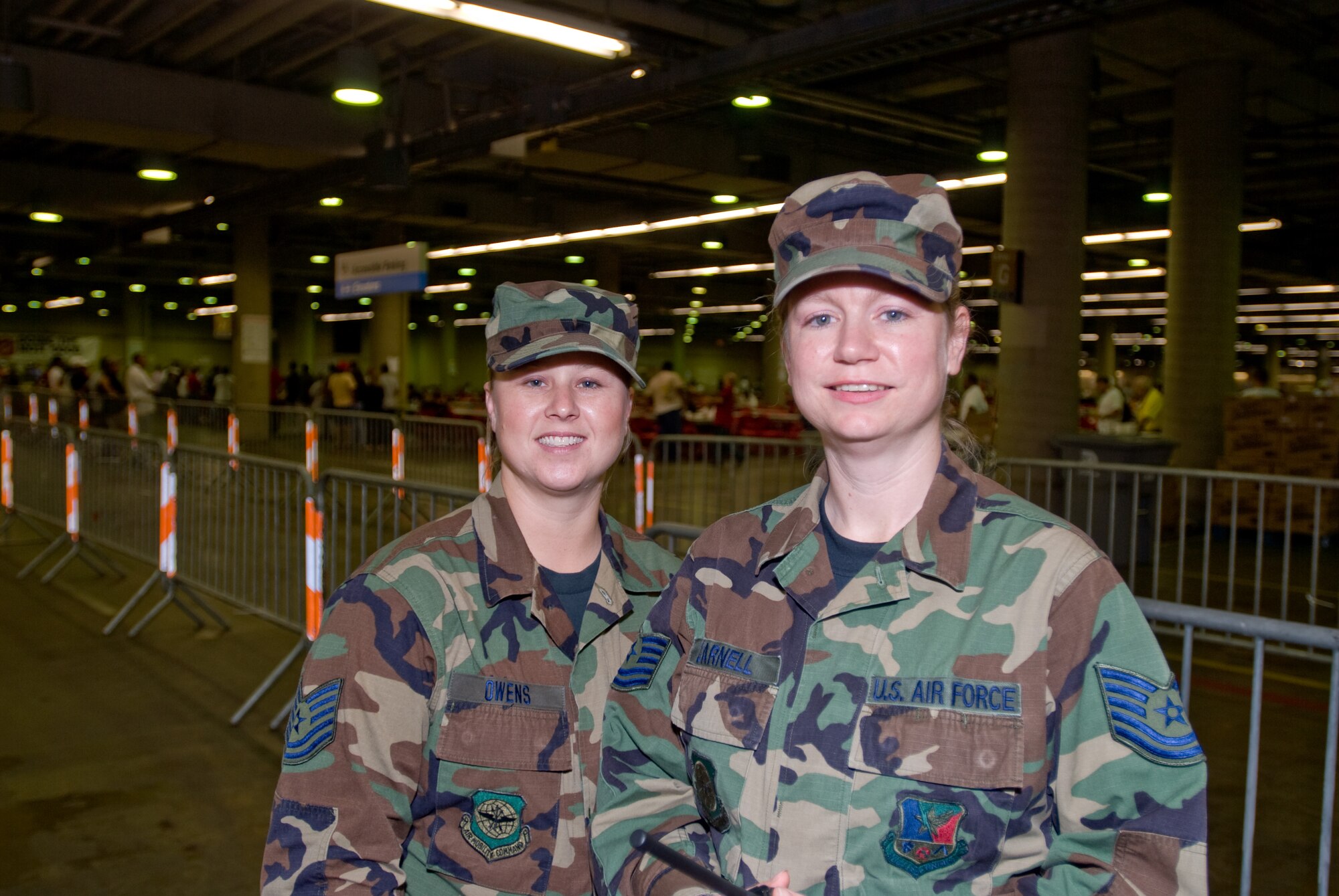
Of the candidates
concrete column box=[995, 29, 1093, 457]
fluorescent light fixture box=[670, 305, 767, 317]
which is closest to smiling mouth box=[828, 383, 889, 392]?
concrete column box=[995, 29, 1093, 457]

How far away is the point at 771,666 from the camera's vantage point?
4.59ft

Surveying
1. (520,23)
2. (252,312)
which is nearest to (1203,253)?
(520,23)

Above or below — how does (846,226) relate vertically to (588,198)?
below

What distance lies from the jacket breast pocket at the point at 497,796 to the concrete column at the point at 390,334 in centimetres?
2125

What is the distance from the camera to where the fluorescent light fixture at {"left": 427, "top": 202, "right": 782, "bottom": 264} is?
A: 15.6 m

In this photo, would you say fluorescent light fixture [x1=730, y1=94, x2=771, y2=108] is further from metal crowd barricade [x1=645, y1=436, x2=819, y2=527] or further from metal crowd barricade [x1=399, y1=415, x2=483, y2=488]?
metal crowd barricade [x1=399, y1=415, x2=483, y2=488]

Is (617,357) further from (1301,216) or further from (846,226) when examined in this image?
(1301,216)

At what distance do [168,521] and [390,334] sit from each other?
17181mm

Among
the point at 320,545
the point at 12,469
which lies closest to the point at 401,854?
the point at 320,545

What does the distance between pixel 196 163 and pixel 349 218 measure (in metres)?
3.68

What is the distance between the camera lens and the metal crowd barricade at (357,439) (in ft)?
37.5

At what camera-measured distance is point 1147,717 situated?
46.2 inches

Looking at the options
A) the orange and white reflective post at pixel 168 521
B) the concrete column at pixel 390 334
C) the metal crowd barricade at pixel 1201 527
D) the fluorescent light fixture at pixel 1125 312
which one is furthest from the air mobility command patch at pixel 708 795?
the fluorescent light fixture at pixel 1125 312

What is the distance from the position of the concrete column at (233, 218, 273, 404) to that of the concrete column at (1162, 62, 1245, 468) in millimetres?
16876
